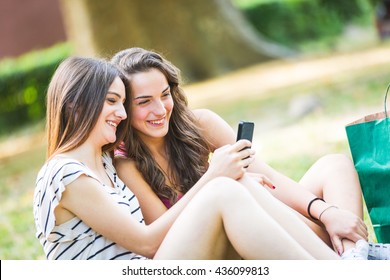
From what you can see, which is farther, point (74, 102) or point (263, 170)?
point (263, 170)

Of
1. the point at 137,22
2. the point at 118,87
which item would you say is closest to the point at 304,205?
the point at 118,87

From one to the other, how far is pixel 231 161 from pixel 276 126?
509 cm

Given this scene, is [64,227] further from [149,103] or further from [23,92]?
[23,92]

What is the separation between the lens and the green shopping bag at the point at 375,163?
114 inches

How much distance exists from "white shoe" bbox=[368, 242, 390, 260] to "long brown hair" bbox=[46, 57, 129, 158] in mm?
1123

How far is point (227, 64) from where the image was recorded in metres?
11.5

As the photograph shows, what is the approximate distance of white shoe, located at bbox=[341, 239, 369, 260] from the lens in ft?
8.72

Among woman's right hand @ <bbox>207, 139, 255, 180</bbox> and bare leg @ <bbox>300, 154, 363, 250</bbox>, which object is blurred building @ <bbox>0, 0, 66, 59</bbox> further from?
woman's right hand @ <bbox>207, 139, 255, 180</bbox>

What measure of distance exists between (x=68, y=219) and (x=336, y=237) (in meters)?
1.02

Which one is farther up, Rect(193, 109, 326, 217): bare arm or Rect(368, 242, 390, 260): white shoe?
Rect(193, 109, 326, 217): bare arm

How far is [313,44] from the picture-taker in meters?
14.0

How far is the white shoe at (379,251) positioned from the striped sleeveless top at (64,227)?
0.85m

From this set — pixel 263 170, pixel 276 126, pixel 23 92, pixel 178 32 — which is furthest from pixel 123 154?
pixel 23 92

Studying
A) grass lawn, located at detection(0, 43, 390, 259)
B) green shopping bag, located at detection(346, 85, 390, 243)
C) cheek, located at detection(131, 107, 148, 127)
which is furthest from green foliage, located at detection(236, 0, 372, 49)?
cheek, located at detection(131, 107, 148, 127)
